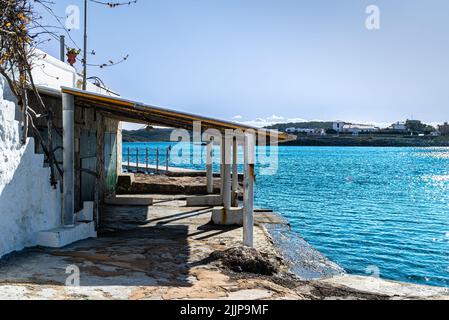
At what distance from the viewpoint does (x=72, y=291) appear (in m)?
5.74

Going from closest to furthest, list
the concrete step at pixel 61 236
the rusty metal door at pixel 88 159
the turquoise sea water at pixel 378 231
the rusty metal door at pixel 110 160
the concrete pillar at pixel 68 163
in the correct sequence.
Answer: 1. the concrete step at pixel 61 236
2. the concrete pillar at pixel 68 163
3. the rusty metal door at pixel 88 159
4. the turquoise sea water at pixel 378 231
5. the rusty metal door at pixel 110 160

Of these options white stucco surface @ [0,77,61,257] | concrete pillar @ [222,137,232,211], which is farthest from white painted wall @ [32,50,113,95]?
concrete pillar @ [222,137,232,211]

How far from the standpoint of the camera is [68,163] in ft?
30.3

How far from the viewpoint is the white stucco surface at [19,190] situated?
7.27 metres

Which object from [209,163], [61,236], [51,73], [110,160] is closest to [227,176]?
[209,163]

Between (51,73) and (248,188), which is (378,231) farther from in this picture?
(51,73)

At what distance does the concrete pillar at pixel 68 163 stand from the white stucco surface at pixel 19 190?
0.98 ft

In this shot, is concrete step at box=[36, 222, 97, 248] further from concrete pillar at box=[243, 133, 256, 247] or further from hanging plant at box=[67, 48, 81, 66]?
hanging plant at box=[67, 48, 81, 66]

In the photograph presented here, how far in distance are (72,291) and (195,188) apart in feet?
45.3

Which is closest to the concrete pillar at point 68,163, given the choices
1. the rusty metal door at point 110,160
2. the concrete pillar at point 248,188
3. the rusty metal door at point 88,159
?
the rusty metal door at point 88,159

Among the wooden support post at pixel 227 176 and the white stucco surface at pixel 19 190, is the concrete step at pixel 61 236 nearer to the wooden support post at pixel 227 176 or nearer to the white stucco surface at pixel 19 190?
the white stucco surface at pixel 19 190

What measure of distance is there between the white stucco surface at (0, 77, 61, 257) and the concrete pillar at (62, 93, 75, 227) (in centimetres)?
30

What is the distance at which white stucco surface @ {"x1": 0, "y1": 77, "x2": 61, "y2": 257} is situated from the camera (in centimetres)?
727

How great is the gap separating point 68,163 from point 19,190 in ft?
5.35
